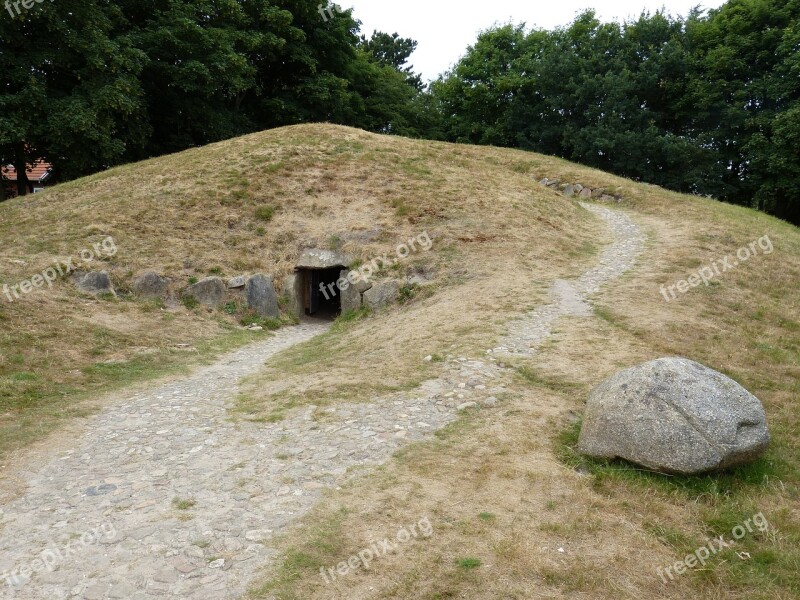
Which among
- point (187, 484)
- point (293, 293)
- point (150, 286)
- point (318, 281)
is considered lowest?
point (187, 484)

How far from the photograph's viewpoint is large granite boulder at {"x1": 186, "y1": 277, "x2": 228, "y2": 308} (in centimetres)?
1590

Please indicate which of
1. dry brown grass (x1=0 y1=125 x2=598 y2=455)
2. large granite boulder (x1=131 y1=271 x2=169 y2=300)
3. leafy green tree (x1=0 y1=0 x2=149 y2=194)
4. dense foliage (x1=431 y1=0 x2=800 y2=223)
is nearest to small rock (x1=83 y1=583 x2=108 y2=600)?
dry brown grass (x1=0 y1=125 x2=598 y2=455)

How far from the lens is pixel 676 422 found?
6398 millimetres

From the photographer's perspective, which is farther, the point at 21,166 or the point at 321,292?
the point at 21,166

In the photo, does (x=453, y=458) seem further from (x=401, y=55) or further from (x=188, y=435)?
(x=401, y=55)

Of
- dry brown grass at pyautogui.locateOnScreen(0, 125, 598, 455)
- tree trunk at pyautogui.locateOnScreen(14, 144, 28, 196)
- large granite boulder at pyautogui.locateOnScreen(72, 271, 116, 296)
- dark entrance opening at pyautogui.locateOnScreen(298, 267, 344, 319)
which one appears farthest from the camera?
tree trunk at pyautogui.locateOnScreen(14, 144, 28, 196)

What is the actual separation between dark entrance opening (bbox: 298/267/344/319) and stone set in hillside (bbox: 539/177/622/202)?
13.2 meters

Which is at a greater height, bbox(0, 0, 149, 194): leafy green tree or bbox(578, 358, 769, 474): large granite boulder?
bbox(0, 0, 149, 194): leafy green tree

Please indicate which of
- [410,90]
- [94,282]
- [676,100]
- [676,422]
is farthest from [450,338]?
[410,90]

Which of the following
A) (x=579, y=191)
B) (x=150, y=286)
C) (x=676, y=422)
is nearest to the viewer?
(x=676, y=422)

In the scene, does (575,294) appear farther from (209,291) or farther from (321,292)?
(209,291)

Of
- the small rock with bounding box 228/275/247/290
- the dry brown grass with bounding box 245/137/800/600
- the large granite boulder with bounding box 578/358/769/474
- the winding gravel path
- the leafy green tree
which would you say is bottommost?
the dry brown grass with bounding box 245/137/800/600

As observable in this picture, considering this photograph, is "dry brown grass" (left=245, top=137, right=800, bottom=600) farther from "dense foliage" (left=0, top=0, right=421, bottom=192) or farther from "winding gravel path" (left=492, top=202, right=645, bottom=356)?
"dense foliage" (left=0, top=0, right=421, bottom=192)

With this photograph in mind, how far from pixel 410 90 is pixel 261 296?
3543cm
